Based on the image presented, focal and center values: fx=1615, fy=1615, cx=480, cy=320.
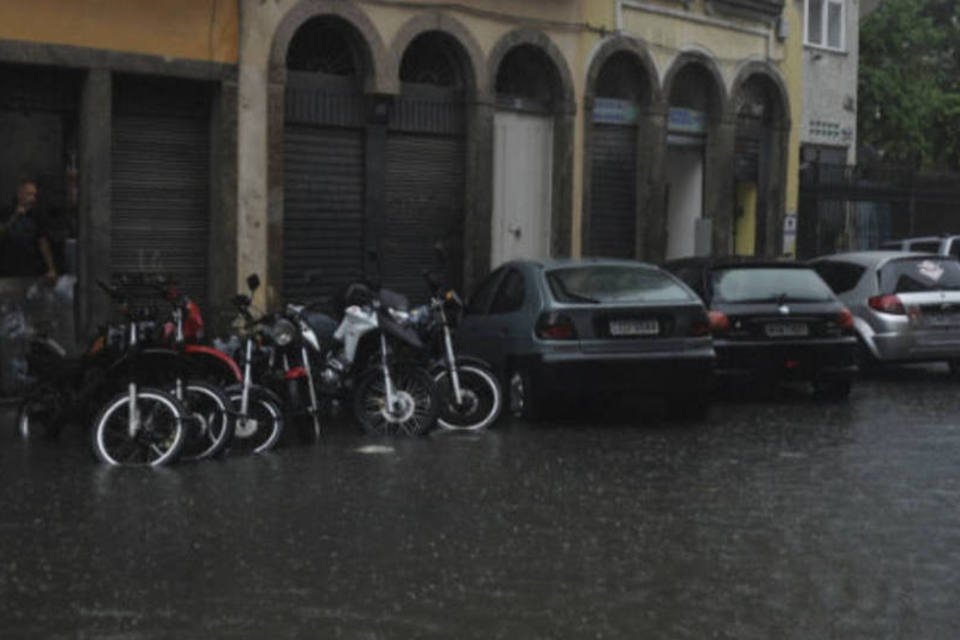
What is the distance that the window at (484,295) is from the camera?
14.4 metres

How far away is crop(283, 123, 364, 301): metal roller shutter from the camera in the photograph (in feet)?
64.0

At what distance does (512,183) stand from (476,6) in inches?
104

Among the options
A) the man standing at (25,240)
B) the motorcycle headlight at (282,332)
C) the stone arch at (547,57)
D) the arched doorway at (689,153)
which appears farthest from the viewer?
the arched doorway at (689,153)

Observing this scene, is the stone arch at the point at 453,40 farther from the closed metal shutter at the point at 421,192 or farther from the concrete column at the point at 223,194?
the concrete column at the point at 223,194

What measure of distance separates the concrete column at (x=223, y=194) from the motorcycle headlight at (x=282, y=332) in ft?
21.2

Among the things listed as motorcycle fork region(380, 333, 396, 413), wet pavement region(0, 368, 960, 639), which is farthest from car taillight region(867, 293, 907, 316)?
motorcycle fork region(380, 333, 396, 413)

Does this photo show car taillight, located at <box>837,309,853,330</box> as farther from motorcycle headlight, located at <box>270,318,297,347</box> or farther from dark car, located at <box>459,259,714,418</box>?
motorcycle headlight, located at <box>270,318,297,347</box>

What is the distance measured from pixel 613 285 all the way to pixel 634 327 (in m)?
0.47

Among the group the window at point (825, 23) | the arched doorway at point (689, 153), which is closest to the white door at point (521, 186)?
the arched doorway at point (689, 153)

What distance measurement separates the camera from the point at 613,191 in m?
24.9

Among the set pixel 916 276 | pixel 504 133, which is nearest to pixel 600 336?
pixel 916 276

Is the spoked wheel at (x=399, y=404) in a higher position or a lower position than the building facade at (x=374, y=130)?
lower

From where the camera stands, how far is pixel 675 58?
2575cm

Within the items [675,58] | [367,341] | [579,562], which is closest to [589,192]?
[675,58]
